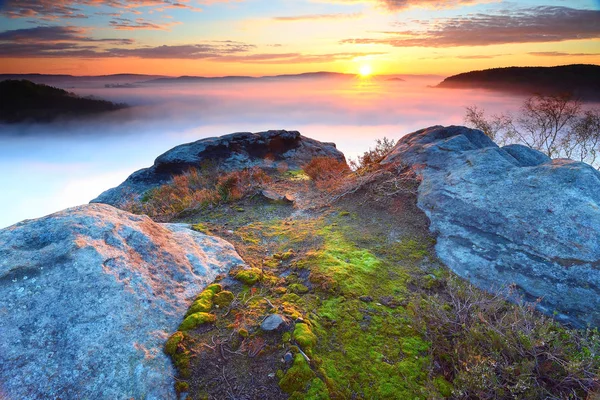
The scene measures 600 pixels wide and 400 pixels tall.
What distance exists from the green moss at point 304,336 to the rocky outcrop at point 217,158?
1456 cm

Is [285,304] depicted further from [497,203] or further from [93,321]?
[497,203]

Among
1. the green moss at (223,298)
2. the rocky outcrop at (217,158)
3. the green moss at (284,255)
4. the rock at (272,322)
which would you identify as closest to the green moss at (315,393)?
the rock at (272,322)

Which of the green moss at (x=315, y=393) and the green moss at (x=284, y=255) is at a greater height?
the green moss at (x=315, y=393)

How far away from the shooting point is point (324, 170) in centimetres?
1484

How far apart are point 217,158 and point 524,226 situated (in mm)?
15972

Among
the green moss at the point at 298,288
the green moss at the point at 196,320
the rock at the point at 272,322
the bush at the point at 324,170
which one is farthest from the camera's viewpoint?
the bush at the point at 324,170

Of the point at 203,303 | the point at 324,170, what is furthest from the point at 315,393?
the point at 324,170

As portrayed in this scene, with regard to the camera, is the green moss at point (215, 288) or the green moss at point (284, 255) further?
the green moss at point (284, 255)

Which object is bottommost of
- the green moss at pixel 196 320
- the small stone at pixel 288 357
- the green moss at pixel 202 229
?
the green moss at pixel 202 229

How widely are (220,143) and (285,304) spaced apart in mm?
16081

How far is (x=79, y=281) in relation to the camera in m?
4.93

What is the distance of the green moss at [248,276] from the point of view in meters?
6.42

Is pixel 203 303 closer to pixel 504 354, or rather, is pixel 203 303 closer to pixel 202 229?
pixel 202 229

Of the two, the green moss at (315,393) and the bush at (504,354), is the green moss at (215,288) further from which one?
the bush at (504,354)
